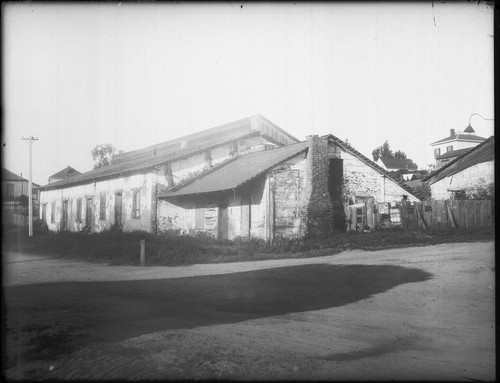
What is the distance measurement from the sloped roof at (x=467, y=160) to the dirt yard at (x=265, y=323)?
2548mm

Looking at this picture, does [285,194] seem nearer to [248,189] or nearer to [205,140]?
[248,189]

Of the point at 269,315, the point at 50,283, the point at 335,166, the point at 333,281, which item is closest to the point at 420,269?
the point at 333,281

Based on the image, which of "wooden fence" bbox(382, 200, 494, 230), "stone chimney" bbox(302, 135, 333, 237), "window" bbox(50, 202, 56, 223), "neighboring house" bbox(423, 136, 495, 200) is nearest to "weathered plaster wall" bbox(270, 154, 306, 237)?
"stone chimney" bbox(302, 135, 333, 237)

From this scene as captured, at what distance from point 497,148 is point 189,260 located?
11.9 m

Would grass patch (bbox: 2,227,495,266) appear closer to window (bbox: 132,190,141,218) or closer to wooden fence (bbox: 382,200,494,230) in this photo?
wooden fence (bbox: 382,200,494,230)

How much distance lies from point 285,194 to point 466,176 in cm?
768

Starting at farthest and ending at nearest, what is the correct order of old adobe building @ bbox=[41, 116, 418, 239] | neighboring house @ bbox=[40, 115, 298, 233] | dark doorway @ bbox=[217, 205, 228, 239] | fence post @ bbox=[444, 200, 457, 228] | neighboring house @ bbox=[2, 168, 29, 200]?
neighboring house @ bbox=[40, 115, 298, 233] → dark doorway @ bbox=[217, 205, 228, 239] → old adobe building @ bbox=[41, 116, 418, 239] → fence post @ bbox=[444, 200, 457, 228] → neighboring house @ bbox=[2, 168, 29, 200]

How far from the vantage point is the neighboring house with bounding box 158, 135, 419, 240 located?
1889 centimetres

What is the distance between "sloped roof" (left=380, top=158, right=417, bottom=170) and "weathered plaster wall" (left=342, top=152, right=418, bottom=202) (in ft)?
68.0

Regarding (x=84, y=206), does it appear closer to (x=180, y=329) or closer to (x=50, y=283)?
(x=50, y=283)

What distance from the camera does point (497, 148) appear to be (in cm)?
379

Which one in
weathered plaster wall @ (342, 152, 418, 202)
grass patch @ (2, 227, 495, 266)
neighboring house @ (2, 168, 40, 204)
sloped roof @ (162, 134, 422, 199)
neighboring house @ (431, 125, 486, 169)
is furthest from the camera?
weathered plaster wall @ (342, 152, 418, 202)

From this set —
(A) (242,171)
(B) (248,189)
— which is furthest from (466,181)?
(A) (242,171)

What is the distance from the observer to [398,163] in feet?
149
